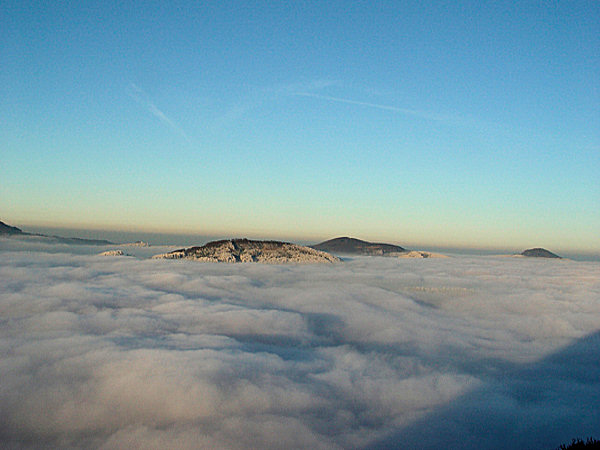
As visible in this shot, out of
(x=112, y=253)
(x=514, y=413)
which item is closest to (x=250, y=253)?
(x=112, y=253)

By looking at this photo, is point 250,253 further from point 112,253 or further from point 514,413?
point 514,413

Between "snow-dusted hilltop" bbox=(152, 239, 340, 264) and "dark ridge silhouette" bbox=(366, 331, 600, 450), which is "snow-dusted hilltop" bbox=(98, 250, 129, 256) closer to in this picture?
"snow-dusted hilltop" bbox=(152, 239, 340, 264)

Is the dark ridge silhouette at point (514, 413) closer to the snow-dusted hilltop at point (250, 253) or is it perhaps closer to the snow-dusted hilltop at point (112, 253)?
the snow-dusted hilltop at point (250, 253)

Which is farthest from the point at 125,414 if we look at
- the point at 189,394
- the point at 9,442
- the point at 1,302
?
the point at 1,302

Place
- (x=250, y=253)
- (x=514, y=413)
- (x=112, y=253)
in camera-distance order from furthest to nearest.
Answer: (x=112, y=253), (x=250, y=253), (x=514, y=413)

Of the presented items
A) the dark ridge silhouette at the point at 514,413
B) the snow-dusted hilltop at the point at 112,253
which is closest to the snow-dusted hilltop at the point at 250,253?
the snow-dusted hilltop at the point at 112,253

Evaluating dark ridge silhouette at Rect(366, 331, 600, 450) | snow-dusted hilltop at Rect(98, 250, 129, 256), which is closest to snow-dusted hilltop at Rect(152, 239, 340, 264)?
snow-dusted hilltop at Rect(98, 250, 129, 256)
